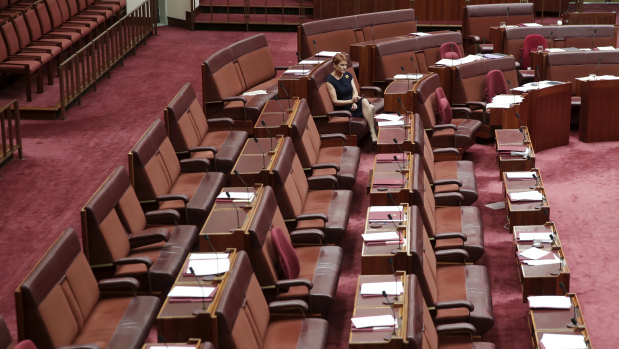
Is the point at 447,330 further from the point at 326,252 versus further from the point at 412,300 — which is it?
the point at 326,252

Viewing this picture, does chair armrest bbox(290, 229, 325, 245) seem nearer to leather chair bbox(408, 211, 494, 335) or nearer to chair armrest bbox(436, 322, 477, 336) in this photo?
leather chair bbox(408, 211, 494, 335)

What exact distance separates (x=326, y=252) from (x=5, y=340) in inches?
88.6

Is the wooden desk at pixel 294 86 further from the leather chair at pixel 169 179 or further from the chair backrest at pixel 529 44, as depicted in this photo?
the chair backrest at pixel 529 44

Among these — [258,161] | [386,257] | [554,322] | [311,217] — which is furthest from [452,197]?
[554,322]

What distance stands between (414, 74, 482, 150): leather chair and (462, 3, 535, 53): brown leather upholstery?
3.23m

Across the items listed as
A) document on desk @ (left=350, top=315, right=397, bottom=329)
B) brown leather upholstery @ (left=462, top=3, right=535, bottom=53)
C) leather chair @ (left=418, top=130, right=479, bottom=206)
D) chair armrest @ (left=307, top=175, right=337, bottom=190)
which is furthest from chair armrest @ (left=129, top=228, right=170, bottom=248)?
brown leather upholstery @ (left=462, top=3, right=535, bottom=53)

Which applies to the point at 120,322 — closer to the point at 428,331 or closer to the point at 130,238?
the point at 130,238

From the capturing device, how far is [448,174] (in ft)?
25.2

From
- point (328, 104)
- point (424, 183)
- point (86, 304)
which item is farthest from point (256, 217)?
point (328, 104)

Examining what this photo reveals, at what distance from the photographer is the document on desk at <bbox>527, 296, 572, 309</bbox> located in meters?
5.57

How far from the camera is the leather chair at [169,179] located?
21.6 ft

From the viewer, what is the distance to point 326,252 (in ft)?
20.5

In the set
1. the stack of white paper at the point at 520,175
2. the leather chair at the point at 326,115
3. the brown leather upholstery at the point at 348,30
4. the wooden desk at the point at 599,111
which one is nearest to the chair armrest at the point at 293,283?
the stack of white paper at the point at 520,175

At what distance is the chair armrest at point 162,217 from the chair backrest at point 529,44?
218 inches
